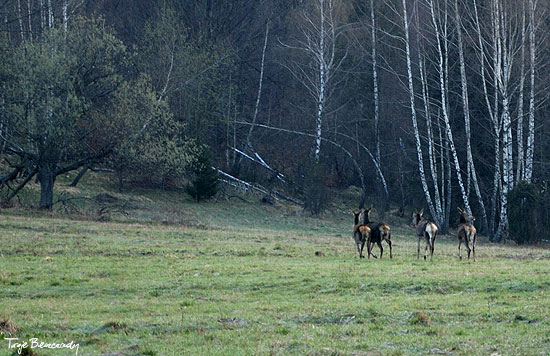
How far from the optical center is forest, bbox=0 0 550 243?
36.5 meters

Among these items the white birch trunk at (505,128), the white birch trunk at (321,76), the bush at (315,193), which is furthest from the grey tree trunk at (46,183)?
the white birch trunk at (505,128)

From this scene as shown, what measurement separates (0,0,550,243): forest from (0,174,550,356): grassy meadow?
816cm

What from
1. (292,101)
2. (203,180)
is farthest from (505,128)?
(292,101)

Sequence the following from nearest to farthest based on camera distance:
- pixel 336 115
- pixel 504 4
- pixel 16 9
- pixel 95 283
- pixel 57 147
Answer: pixel 95 283 < pixel 57 147 < pixel 504 4 < pixel 16 9 < pixel 336 115

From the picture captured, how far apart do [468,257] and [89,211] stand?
19.5 meters

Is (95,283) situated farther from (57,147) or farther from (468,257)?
(57,147)

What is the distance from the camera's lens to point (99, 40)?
37.1 m

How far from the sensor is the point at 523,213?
35.8 meters

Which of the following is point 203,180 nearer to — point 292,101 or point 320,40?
point 320,40

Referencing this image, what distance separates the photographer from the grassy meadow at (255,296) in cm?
1127

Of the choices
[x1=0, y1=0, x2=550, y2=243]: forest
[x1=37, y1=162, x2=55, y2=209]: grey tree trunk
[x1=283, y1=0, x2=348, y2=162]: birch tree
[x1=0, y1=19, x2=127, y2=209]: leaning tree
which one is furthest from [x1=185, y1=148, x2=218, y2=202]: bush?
[x1=37, y1=162, x2=55, y2=209]: grey tree trunk

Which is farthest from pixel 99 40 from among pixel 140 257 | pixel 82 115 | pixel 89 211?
pixel 140 257

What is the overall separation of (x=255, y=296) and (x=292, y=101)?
45.5m

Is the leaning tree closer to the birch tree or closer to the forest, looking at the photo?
the forest
